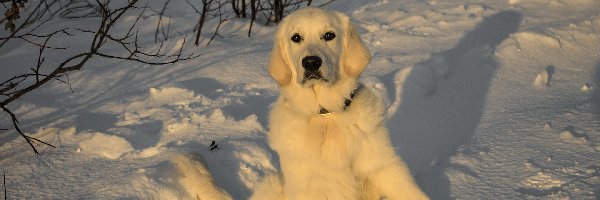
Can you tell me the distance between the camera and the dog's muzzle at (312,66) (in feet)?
9.43

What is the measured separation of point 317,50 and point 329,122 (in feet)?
1.13

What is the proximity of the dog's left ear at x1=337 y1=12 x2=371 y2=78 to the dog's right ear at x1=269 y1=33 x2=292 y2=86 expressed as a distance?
28 cm

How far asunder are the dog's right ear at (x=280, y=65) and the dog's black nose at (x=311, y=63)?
0.22m

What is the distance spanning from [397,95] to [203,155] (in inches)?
65.6

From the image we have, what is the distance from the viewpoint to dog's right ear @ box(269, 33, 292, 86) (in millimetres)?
3088

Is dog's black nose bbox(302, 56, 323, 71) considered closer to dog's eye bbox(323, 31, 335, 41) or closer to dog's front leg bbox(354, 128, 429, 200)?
dog's eye bbox(323, 31, 335, 41)

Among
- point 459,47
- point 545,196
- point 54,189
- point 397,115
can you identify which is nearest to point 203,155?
point 54,189

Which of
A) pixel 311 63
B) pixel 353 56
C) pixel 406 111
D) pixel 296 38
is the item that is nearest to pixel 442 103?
pixel 406 111

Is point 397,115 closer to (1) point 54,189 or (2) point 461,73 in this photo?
(2) point 461,73

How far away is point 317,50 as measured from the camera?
2.95m

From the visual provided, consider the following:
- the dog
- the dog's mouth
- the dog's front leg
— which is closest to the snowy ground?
the dog's front leg

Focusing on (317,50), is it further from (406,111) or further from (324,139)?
(406,111)

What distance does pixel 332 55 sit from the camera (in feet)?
9.80

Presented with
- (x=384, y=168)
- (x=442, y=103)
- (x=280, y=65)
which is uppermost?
(x=280, y=65)
